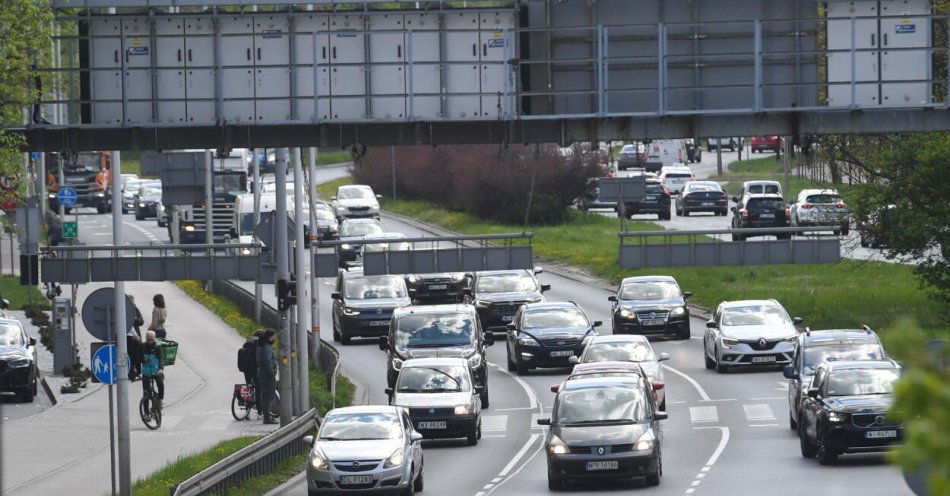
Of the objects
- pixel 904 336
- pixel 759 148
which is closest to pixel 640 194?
pixel 904 336

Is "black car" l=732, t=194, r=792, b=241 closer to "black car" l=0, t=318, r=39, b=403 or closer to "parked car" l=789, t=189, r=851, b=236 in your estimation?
"parked car" l=789, t=189, r=851, b=236

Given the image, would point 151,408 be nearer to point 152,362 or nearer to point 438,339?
point 152,362

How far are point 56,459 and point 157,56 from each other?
659 cm

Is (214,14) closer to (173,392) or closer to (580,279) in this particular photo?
(173,392)

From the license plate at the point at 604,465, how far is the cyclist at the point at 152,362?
365 inches

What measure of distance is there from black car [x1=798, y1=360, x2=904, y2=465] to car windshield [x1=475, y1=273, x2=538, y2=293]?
2063 centimetres

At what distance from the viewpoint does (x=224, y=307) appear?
53906mm

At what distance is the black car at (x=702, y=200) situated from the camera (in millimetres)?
71875

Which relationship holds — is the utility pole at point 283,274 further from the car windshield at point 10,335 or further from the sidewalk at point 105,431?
the car windshield at point 10,335

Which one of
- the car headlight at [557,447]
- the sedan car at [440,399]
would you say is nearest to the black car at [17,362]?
the sedan car at [440,399]

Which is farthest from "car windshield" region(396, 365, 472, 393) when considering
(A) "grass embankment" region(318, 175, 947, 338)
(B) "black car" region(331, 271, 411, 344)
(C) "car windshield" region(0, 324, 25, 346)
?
(B) "black car" region(331, 271, 411, 344)

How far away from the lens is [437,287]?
49.8 meters

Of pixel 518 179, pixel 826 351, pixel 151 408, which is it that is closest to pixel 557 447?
pixel 826 351

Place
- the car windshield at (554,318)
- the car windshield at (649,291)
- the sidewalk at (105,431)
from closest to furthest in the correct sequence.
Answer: the sidewalk at (105,431) → the car windshield at (554,318) → the car windshield at (649,291)
